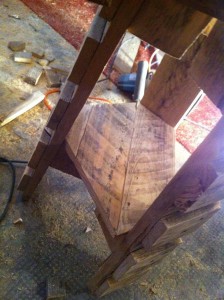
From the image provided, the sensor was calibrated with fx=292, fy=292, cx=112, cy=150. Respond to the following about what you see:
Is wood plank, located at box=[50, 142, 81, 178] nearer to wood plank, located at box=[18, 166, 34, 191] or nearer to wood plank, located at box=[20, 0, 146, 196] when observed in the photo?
wood plank, located at box=[20, 0, 146, 196]

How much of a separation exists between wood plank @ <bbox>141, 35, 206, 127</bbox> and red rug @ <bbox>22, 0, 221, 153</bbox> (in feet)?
3.55

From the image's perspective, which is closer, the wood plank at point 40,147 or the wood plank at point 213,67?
the wood plank at point 213,67

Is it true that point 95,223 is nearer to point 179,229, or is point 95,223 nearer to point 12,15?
point 179,229

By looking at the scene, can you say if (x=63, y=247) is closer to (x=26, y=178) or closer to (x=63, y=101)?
(x=26, y=178)

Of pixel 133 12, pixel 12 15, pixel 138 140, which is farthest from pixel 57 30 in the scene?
pixel 133 12

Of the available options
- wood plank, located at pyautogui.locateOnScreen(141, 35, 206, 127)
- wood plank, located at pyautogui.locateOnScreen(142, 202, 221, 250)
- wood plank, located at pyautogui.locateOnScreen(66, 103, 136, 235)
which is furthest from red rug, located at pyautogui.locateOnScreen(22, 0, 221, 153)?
wood plank, located at pyautogui.locateOnScreen(142, 202, 221, 250)

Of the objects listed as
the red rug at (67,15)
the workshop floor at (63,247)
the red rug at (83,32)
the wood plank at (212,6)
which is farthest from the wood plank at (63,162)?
the red rug at (67,15)

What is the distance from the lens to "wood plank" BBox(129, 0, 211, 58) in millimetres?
878

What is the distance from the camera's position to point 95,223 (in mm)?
1902

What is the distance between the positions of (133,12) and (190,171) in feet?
1.73

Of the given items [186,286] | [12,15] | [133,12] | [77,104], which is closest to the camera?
[133,12]

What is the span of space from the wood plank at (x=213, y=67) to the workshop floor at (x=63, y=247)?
4.05 feet

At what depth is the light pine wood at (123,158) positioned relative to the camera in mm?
1255

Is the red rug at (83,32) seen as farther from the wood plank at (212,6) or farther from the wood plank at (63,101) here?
the wood plank at (212,6)
